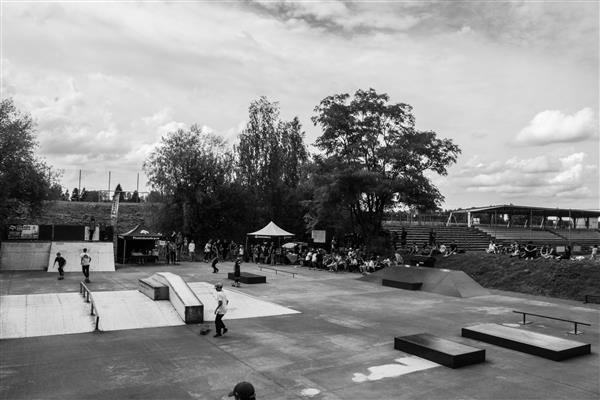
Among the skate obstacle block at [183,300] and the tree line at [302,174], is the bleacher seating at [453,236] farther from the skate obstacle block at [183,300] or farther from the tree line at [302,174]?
the skate obstacle block at [183,300]

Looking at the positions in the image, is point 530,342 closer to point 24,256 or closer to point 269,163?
point 24,256

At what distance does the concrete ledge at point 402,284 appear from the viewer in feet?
68.6

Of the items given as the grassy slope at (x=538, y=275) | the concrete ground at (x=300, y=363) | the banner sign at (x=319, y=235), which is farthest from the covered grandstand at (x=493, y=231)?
the concrete ground at (x=300, y=363)

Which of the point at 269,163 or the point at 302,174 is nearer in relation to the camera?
the point at 302,174

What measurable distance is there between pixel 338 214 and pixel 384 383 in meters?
25.8

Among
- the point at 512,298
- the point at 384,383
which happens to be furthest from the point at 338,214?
the point at 384,383

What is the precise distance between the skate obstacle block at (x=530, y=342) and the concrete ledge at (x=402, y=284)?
Answer: 29.1ft

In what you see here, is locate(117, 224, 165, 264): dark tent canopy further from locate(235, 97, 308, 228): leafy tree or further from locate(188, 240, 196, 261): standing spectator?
locate(235, 97, 308, 228): leafy tree

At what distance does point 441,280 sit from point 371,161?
11.7m

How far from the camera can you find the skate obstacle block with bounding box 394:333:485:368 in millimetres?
9273

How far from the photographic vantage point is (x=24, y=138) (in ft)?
92.3

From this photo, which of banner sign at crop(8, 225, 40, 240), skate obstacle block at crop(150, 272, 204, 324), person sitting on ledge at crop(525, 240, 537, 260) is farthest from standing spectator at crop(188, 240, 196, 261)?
person sitting on ledge at crop(525, 240, 537, 260)

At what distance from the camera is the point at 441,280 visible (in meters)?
20.5

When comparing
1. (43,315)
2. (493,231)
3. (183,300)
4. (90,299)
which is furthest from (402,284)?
(493,231)
